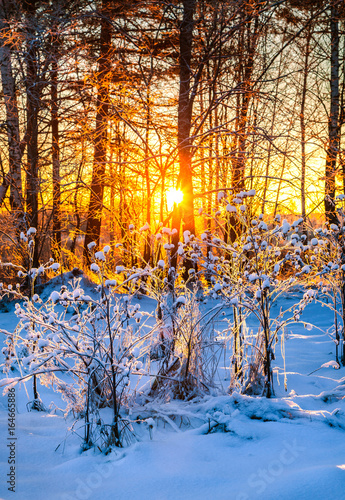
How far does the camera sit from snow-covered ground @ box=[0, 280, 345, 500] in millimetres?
1650

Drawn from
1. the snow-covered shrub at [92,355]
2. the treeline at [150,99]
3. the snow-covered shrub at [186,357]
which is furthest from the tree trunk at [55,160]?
the snow-covered shrub at [92,355]

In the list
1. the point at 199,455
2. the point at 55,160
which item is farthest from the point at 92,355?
the point at 55,160

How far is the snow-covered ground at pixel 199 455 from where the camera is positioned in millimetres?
1650

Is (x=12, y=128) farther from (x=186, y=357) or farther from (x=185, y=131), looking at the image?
(x=186, y=357)

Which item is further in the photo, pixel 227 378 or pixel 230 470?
pixel 227 378

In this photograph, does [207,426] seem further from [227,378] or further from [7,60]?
[7,60]

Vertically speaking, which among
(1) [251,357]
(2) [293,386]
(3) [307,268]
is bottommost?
(2) [293,386]

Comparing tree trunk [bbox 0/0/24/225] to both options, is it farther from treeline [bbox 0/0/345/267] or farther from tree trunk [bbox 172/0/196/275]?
tree trunk [bbox 172/0/196/275]

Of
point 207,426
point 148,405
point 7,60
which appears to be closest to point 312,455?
point 207,426

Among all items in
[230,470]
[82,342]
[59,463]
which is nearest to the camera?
[230,470]

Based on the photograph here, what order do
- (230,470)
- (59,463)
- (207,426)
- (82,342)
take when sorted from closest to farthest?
(230,470) → (59,463) → (207,426) → (82,342)

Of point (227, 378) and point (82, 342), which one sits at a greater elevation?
point (82, 342)

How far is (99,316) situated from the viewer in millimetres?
2459

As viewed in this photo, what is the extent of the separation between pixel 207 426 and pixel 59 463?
86cm
